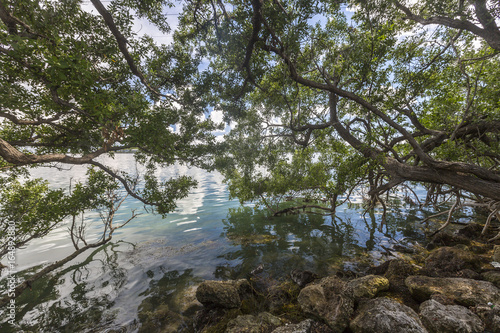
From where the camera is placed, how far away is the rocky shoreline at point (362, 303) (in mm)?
4133

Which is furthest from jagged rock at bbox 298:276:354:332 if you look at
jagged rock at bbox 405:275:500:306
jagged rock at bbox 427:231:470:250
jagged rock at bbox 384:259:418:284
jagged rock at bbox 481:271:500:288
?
jagged rock at bbox 427:231:470:250

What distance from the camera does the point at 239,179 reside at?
14797 millimetres

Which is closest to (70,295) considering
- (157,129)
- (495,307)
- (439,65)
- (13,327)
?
(13,327)

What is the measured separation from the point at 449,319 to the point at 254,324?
15.0 ft

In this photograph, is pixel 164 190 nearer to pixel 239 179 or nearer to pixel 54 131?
pixel 54 131

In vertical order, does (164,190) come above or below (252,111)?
below

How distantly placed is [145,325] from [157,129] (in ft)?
21.4

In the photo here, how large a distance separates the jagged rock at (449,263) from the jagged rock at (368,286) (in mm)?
2339

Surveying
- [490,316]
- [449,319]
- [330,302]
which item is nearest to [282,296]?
[330,302]

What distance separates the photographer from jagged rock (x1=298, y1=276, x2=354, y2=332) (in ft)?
14.9

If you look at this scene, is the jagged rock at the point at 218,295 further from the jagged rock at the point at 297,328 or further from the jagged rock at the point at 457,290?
the jagged rock at the point at 457,290

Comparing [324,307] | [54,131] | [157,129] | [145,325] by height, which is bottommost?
[145,325]

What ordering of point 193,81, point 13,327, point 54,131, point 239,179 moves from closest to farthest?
point 13,327 < point 54,131 < point 193,81 < point 239,179

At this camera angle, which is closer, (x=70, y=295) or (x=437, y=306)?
(x=437, y=306)
